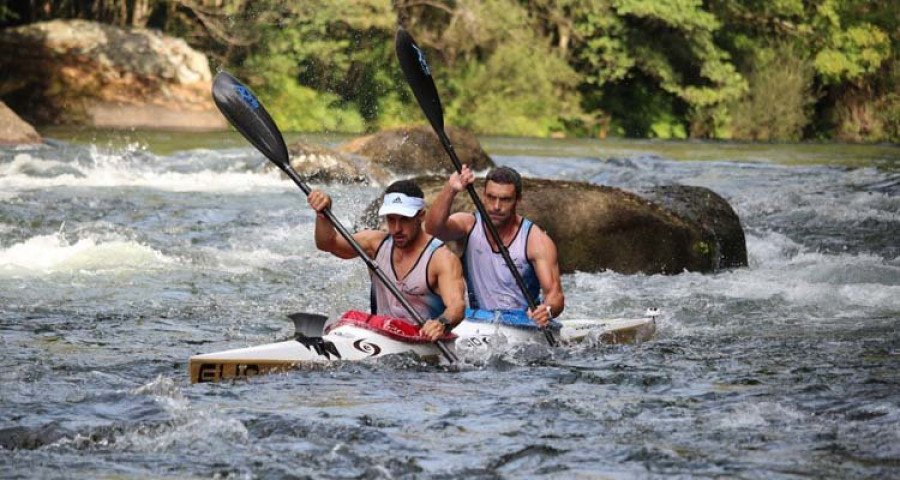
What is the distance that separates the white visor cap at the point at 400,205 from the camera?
659cm

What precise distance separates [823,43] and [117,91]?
15.3 m

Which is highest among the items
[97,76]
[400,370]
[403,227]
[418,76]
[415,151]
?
[418,76]

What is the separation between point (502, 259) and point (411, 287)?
0.73 m

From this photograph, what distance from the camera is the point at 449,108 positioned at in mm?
30125

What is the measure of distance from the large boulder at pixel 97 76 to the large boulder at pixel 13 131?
514cm

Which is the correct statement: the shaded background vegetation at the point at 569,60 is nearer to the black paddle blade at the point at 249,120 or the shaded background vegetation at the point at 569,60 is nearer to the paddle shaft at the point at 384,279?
the black paddle blade at the point at 249,120

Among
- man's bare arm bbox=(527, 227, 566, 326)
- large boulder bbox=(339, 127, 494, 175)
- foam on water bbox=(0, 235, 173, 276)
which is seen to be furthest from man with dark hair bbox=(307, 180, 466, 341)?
large boulder bbox=(339, 127, 494, 175)

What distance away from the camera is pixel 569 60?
31.6 meters

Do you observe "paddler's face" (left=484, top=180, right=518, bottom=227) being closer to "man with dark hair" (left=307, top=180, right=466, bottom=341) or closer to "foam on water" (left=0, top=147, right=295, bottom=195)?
"man with dark hair" (left=307, top=180, right=466, bottom=341)

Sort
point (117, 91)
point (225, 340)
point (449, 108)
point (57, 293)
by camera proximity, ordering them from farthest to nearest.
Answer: point (449, 108), point (117, 91), point (57, 293), point (225, 340)

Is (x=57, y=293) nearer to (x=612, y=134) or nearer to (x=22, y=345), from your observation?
(x=22, y=345)

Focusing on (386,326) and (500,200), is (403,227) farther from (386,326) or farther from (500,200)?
(500,200)

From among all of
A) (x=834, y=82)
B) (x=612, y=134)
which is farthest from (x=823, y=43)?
(x=612, y=134)

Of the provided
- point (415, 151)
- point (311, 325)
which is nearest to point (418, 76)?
point (311, 325)
